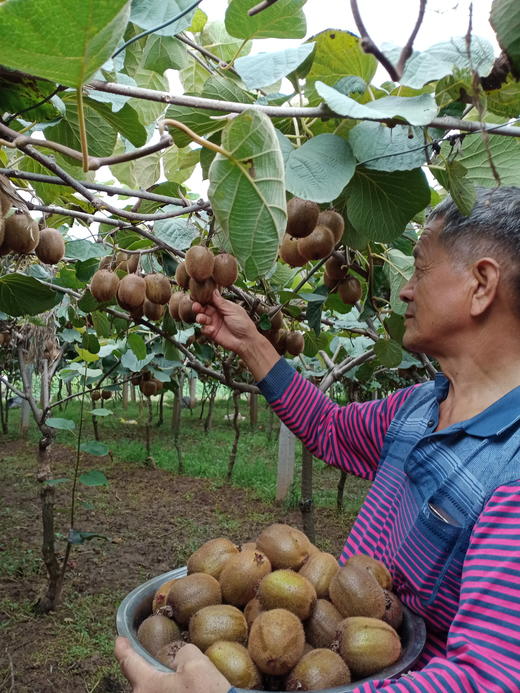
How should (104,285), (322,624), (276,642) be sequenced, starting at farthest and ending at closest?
(104,285) < (322,624) < (276,642)

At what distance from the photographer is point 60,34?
0.55m

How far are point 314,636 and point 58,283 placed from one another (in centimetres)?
178

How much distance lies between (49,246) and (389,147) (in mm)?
784

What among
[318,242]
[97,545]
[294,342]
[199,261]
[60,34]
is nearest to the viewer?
[60,34]

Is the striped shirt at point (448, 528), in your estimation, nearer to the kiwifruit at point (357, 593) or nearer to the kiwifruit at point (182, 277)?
the kiwifruit at point (357, 593)

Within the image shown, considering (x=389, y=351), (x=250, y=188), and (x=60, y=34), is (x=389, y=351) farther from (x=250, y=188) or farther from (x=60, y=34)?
(x=60, y=34)

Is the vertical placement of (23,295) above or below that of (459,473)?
above

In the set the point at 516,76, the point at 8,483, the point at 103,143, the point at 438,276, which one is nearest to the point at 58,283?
the point at 103,143

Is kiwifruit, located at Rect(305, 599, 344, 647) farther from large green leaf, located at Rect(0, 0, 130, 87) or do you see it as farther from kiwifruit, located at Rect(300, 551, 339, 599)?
large green leaf, located at Rect(0, 0, 130, 87)

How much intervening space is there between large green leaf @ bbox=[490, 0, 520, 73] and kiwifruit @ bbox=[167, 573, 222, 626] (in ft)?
2.77

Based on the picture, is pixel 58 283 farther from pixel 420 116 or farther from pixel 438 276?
pixel 420 116

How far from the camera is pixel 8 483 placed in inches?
261

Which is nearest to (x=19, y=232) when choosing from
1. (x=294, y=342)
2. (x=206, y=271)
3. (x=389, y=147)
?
(x=206, y=271)

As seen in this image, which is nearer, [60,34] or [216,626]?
[60,34]
